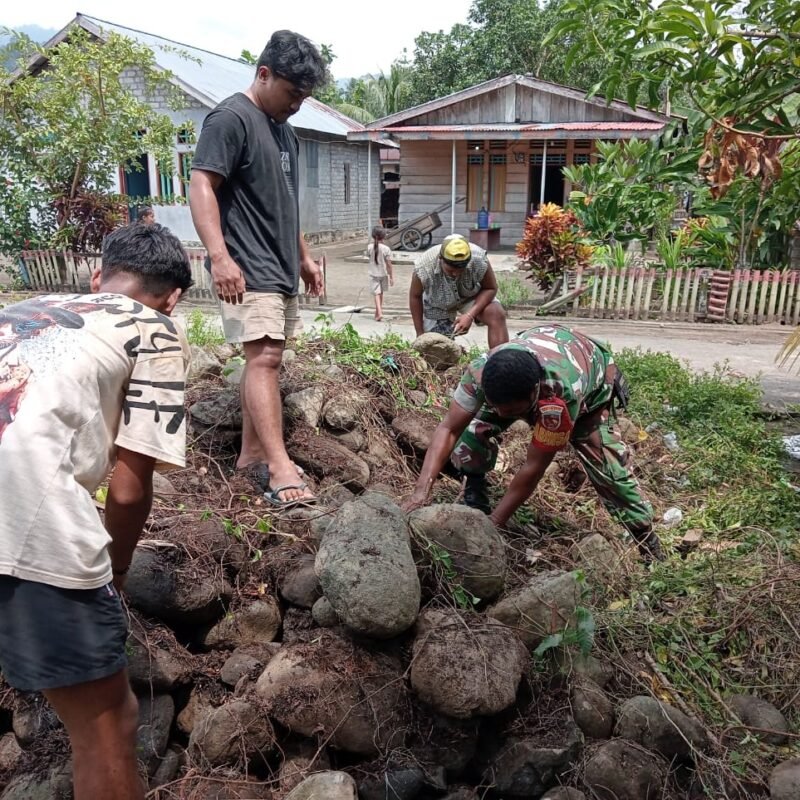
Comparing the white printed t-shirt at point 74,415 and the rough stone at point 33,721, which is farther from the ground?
the white printed t-shirt at point 74,415

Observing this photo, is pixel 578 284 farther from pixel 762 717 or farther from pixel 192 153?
pixel 192 153

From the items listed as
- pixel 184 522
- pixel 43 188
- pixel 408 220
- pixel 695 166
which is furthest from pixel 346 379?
pixel 408 220

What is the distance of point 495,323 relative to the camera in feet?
20.2

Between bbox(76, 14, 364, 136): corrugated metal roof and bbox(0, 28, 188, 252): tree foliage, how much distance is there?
Result: 5.37 ft

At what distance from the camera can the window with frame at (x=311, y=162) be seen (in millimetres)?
22578

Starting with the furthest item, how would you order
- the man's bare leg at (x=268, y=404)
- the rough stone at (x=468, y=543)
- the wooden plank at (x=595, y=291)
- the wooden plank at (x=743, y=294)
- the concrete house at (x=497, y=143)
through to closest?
1. the concrete house at (x=497, y=143)
2. the wooden plank at (x=595, y=291)
3. the wooden plank at (x=743, y=294)
4. the man's bare leg at (x=268, y=404)
5. the rough stone at (x=468, y=543)

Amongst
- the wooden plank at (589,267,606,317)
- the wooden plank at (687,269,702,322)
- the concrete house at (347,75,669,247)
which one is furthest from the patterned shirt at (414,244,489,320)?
the concrete house at (347,75,669,247)

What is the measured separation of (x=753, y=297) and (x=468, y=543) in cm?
973

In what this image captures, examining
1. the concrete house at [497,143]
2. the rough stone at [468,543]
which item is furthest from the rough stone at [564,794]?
the concrete house at [497,143]

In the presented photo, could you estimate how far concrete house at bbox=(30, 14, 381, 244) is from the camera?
18.0 metres

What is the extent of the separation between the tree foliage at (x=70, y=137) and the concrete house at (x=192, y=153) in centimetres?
111

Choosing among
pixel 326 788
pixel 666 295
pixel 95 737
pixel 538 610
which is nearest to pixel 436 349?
pixel 538 610

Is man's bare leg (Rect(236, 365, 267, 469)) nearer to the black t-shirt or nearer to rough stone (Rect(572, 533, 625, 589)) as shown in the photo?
the black t-shirt

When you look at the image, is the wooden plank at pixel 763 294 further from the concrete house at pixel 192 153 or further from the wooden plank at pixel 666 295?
the concrete house at pixel 192 153
